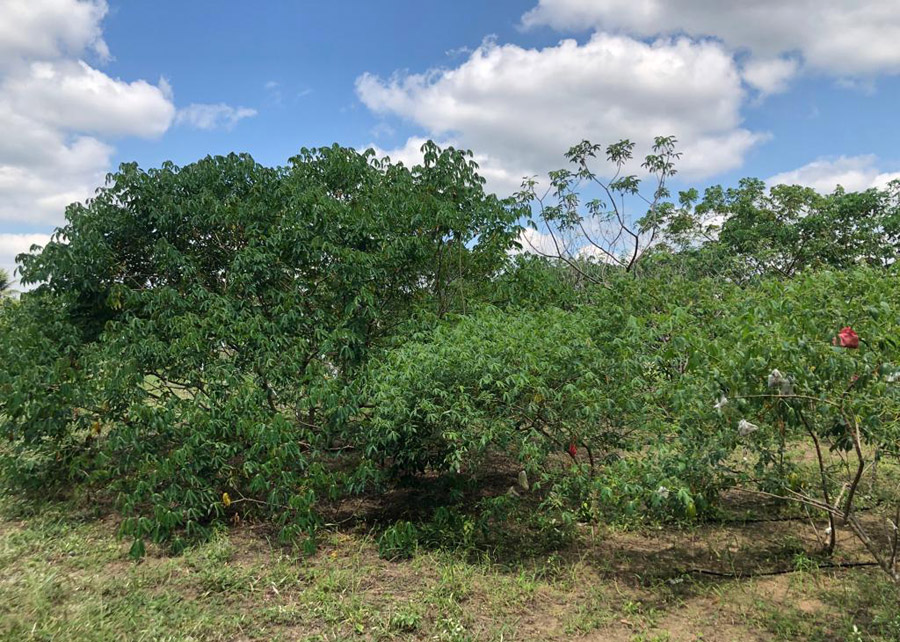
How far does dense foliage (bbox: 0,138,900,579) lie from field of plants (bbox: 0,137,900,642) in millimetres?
27

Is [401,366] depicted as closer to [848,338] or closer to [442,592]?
[442,592]

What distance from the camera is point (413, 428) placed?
4.04 metres

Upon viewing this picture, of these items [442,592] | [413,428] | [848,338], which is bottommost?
[442,592]

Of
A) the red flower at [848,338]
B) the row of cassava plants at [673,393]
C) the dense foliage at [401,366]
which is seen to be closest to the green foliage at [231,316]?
the dense foliage at [401,366]

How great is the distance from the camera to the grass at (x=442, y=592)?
3309 mm

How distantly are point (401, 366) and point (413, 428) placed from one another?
48cm

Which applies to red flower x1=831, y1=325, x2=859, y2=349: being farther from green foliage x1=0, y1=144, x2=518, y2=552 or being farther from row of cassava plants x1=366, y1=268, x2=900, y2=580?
green foliage x1=0, y1=144, x2=518, y2=552

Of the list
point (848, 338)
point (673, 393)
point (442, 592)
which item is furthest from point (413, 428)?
point (848, 338)

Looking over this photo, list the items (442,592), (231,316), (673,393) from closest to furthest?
(673,393)
(442,592)
(231,316)

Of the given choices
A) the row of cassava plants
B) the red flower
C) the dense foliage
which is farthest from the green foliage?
the red flower

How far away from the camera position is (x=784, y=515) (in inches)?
196

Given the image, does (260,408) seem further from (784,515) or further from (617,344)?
(784,515)

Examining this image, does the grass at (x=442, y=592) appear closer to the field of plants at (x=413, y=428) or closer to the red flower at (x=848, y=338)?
the field of plants at (x=413, y=428)

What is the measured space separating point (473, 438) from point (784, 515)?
2.84 metres
